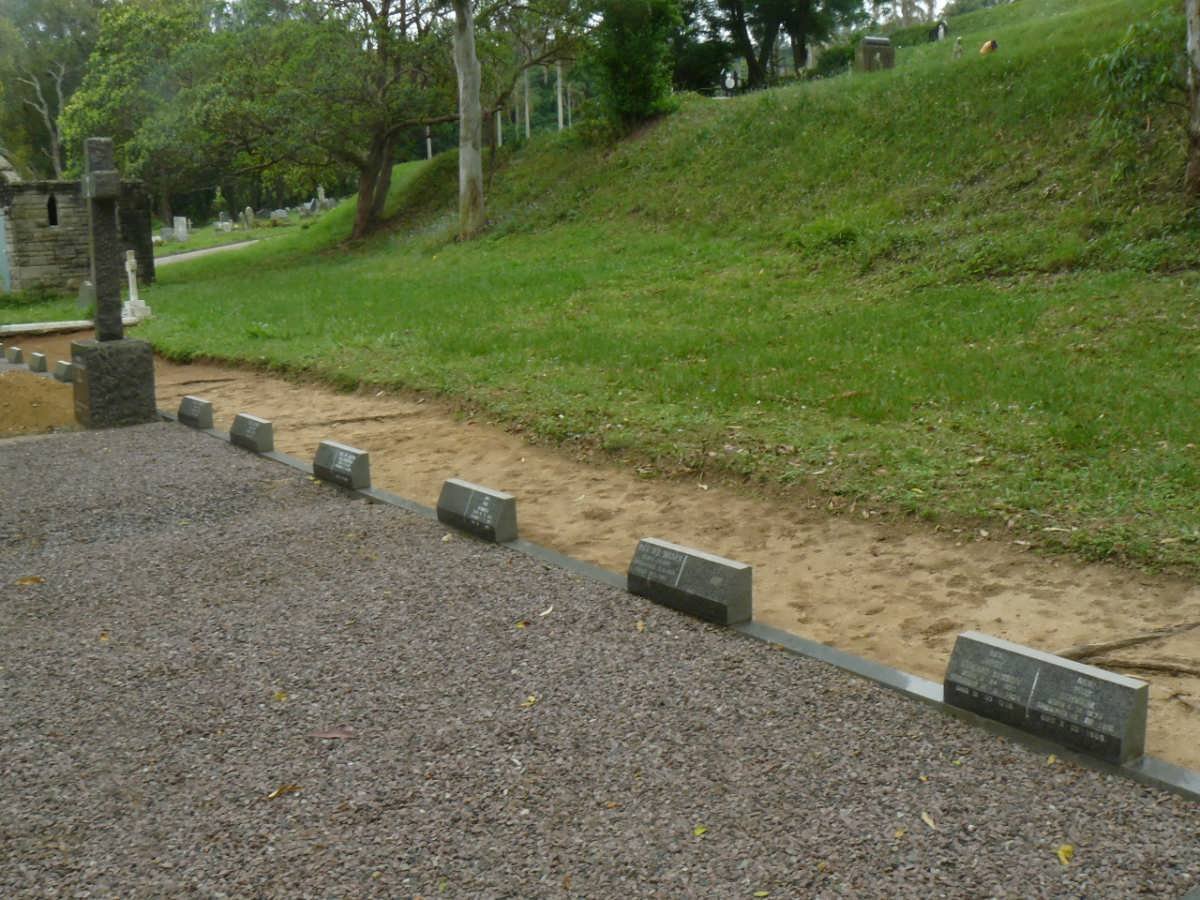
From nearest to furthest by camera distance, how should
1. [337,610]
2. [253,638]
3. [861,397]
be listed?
[253,638] → [337,610] → [861,397]

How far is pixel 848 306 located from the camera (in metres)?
12.5

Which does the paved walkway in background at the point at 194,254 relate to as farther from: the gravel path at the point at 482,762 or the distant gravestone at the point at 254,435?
the gravel path at the point at 482,762

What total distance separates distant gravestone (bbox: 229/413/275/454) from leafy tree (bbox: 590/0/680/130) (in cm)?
1799

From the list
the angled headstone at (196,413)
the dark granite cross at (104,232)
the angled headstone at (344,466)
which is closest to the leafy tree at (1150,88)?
the angled headstone at (344,466)

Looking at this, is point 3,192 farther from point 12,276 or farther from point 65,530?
point 65,530

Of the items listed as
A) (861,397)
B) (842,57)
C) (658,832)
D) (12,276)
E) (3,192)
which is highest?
(842,57)

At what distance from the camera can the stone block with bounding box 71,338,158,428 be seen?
31.8 feet

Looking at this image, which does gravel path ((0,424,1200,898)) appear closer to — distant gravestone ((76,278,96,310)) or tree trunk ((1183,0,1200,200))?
tree trunk ((1183,0,1200,200))

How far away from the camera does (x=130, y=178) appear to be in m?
25.4

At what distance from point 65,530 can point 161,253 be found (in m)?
33.3

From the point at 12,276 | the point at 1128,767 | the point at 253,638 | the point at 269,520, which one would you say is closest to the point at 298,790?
the point at 253,638

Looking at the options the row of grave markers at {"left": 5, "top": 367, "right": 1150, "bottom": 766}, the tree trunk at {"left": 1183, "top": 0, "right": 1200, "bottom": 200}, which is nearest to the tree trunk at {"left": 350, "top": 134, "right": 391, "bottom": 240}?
the tree trunk at {"left": 1183, "top": 0, "right": 1200, "bottom": 200}

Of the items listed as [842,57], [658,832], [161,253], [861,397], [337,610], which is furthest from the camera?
[161,253]

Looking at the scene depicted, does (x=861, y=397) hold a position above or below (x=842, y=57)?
below
